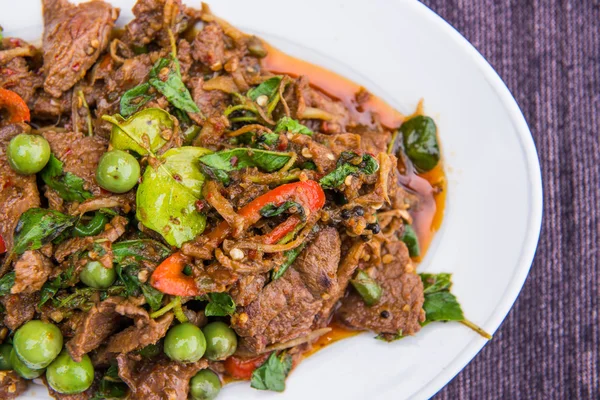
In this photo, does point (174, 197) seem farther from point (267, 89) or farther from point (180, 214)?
point (267, 89)

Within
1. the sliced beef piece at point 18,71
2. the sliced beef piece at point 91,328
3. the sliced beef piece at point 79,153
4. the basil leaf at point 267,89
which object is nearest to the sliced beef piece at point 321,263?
the basil leaf at point 267,89

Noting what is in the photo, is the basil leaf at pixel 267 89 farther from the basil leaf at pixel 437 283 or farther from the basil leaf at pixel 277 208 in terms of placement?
the basil leaf at pixel 437 283

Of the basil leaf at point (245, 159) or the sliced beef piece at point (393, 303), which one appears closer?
the basil leaf at point (245, 159)

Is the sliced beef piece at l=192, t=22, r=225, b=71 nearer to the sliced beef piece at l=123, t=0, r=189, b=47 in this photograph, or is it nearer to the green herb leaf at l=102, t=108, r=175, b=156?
the sliced beef piece at l=123, t=0, r=189, b=47

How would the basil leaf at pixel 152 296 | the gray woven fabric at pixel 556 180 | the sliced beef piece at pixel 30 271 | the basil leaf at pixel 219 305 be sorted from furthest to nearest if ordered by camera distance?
the gray woven fabric at pixel 556 180 → the basil leaf at pixel 219 305 → the basil leaf at pixel 152 296 → the sliced beef piece at pixel 30 271

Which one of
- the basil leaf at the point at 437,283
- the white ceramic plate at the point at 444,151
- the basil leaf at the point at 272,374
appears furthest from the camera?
the basil leaf at the point at 437,283

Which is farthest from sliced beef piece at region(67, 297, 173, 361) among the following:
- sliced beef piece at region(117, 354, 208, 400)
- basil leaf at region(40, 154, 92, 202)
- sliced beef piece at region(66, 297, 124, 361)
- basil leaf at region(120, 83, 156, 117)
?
basil leaf at region(120, 83, 156, 117)

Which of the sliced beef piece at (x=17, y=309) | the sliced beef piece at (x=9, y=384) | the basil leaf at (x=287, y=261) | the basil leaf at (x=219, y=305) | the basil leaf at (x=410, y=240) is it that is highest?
the basil leaf at (x=410, y=240)
